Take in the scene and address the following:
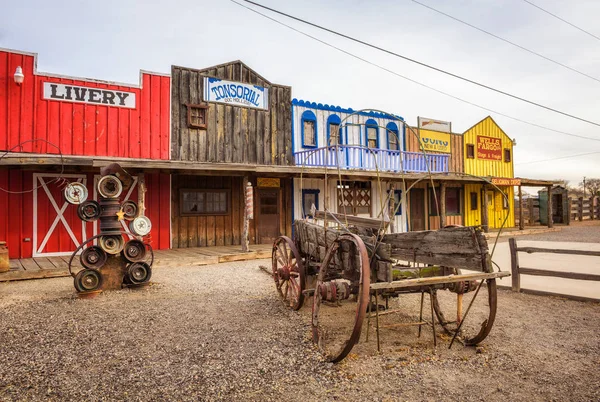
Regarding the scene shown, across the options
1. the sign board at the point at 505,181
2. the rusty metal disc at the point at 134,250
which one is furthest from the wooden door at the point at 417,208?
the rusty metal disc at the point at 134,250

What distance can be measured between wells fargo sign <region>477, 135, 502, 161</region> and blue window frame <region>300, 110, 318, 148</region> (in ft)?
33.9

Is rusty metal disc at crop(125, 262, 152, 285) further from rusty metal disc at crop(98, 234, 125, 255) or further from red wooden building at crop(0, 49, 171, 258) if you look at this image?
red wooden building at crop(0, 49, 171, 258)

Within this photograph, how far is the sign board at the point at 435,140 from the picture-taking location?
57.5 ft

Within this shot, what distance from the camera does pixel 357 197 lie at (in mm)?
14844

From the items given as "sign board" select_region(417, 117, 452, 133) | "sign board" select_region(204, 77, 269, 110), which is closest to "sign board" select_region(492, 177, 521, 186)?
"sign board" select_region(417, 117, 452, 133)

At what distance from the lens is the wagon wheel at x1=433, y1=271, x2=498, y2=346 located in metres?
3.60

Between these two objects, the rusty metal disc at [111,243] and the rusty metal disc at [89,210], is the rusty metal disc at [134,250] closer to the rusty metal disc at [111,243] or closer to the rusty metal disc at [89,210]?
the rusty metal disc at [111,243]

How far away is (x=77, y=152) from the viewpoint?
33.6 ft

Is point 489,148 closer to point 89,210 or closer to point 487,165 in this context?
point 487,165

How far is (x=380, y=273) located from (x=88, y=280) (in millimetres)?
4984

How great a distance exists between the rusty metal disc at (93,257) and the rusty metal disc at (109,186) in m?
0.92

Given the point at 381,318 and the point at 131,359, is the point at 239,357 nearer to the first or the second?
the point at 131,359

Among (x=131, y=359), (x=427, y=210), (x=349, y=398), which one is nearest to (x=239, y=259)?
(x=131, y=359)

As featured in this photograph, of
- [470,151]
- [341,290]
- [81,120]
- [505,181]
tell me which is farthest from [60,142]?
[470,151]
